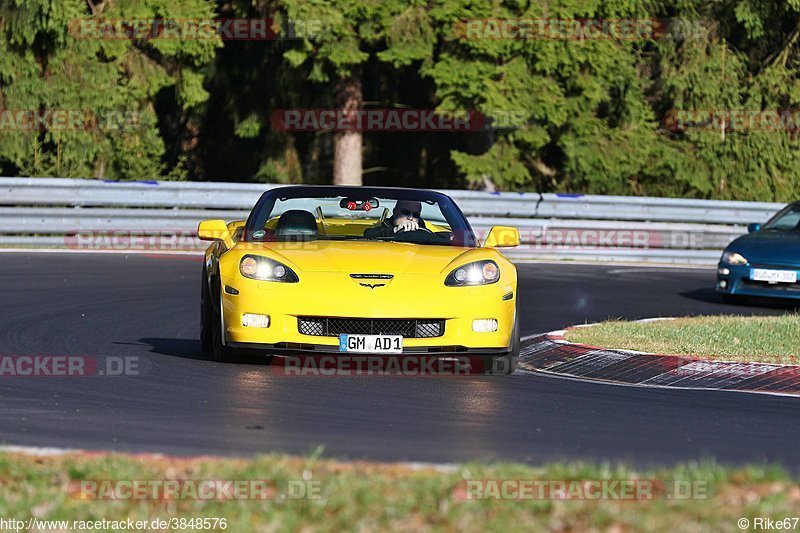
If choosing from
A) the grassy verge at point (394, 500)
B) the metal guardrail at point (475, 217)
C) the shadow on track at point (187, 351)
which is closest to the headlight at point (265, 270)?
the shadow on track at point (187, 351)

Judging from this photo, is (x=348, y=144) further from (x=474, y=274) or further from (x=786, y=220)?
(x=474, y=274)

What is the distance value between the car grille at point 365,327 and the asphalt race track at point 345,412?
12.0 inches

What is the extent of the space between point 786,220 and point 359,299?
10678 mm

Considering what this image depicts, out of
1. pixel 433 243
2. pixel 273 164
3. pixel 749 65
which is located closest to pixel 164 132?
pixel 273 164

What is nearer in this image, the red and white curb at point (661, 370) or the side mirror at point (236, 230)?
the red and white curb at point (661, 370)

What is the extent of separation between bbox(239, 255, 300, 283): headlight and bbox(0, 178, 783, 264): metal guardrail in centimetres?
1239

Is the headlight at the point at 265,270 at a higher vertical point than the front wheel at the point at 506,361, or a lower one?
higher

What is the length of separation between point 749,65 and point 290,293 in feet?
84.5

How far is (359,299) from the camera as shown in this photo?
10.0 metres

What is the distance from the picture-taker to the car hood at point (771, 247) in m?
17.3

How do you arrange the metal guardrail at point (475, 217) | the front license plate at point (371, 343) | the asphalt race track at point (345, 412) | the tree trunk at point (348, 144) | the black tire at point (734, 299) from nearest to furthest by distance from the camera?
the asphalt race track at point (345, 412)
the front license plate at point (371, 343)
the black tire at point (734, 299)
the metal guardrail at point (475, 217)
the tree trunk at point (348, 144)

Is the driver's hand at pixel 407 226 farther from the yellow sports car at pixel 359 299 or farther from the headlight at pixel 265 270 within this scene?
the headlight at pixel 265 270

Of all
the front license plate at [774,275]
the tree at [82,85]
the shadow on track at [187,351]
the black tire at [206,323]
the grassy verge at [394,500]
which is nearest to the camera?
the grassy verge at [394,500]

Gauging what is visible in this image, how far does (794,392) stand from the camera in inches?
401
